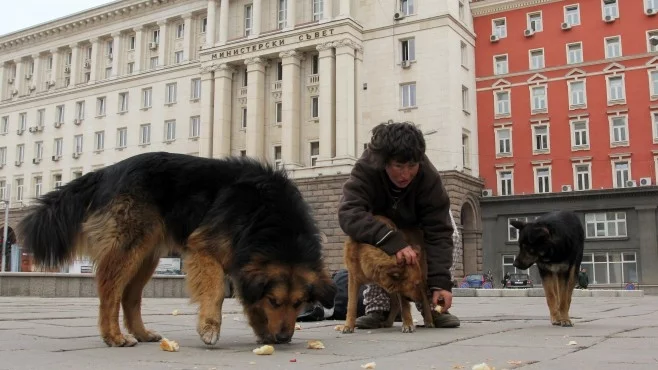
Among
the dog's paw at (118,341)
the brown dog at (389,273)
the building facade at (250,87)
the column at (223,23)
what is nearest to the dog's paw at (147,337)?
the dog's paw at (118,341)

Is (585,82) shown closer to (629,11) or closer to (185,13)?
(629,11)

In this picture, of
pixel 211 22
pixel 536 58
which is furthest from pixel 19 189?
pixel 536 58

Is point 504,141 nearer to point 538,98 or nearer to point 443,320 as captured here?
point 538,98

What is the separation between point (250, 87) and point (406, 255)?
41.8m

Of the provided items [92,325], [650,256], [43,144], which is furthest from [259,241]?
[43,144]

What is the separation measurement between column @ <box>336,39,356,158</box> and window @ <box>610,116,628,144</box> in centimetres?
1584

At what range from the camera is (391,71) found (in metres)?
42.7

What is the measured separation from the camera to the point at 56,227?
471cm

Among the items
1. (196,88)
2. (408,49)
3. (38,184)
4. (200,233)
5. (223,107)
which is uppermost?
(408,49)

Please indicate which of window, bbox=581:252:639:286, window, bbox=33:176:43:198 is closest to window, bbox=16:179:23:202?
window, bbox=33:176:43:198

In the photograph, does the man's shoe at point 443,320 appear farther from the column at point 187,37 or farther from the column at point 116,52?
the column at point 116,52

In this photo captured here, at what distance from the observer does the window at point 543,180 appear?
136ft

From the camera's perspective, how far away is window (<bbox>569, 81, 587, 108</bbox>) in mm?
41438

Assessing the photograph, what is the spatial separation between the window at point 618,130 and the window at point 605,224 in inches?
176
